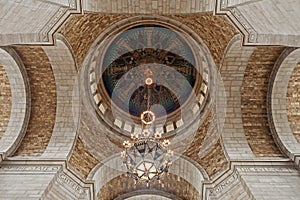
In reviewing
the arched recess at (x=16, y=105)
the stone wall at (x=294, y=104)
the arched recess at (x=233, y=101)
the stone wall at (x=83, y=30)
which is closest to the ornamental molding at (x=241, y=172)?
the arched recess at (x=233, y=101)

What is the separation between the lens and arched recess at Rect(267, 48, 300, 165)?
9.05m

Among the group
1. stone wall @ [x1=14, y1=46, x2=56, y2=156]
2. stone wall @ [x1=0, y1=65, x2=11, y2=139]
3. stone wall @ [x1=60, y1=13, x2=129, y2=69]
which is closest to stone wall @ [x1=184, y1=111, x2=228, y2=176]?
stone wall @ [x1=60, y1=13, x2=129, y2=69]

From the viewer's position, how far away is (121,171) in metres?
10.4

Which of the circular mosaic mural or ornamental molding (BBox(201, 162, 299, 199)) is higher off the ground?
the circular mosaic mural

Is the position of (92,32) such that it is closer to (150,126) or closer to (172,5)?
(172,5)

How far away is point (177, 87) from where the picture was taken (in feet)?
42.0

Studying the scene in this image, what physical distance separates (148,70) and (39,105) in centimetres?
429

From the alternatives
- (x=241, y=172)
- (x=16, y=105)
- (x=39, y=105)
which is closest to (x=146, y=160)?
(x=241, y=172)

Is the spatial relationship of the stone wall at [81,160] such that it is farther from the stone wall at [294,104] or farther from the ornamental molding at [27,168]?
the stone wall at [294,104]

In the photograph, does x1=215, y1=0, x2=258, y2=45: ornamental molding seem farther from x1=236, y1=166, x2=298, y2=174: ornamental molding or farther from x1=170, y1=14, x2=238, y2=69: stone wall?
x1=236, y1=166, x2=298, y2=174: ornamental molding

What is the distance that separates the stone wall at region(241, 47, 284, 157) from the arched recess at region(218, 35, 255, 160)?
145mm

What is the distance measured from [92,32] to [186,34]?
273 centimetres

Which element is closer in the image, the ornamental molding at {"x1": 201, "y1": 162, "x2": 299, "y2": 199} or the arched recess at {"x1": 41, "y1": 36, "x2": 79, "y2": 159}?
the ornamental molding at {"x1": 201, "y1": 162, "x2": 299, "y2": 199}

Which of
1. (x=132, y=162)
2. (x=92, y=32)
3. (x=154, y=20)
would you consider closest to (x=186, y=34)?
(x=154, y=20)
